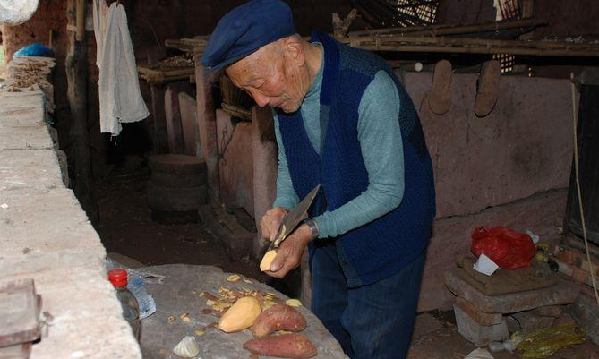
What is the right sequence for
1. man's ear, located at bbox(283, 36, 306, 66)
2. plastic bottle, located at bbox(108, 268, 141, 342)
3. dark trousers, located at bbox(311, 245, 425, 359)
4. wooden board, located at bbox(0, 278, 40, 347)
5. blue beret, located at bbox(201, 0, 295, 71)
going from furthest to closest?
1. dark trousers, located at bbox(311, 245, 425, 359)
2. man's ear, located at bbox(283, 36, 306, 66)
3. blue beret, located at bbox(201, 0, 295, 71)
4. plastic bottle, located at bbox(108, 268, 141, 342)
5. wooden board, located at bbox(0, 278, 40, 347)

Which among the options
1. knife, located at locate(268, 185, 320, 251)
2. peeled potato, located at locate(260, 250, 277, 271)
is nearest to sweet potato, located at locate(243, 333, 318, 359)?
peeled potato, located at locate(260, 250, 277, 271)

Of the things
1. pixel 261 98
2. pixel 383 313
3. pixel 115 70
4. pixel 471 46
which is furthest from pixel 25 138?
pixel 471 46

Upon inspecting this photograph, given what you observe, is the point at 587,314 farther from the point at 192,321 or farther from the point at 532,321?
the point at 192,321

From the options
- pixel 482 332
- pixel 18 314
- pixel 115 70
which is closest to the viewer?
pixel 18 314

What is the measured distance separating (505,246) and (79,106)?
502 centimetres

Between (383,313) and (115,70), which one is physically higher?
(115,70)

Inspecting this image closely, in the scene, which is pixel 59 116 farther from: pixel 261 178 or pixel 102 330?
A: pixel 102 330

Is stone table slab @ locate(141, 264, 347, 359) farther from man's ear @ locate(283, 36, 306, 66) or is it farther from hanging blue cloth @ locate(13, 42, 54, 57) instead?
hanging blue cloth @ locate(13, 42, 54, 57)

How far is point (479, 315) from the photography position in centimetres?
418

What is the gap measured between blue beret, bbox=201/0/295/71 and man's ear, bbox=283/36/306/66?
0.05m

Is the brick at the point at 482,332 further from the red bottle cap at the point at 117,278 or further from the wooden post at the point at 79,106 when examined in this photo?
the wooden post at the point at 79,106

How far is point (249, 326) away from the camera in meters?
1.87

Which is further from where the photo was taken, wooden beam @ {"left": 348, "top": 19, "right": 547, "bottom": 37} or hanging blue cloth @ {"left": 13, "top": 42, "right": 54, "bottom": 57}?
hanging blue cloth @ {"left": 13, "top": 42, "right": 54, "bottom": 57}

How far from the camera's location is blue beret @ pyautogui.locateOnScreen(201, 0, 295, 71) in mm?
1812
